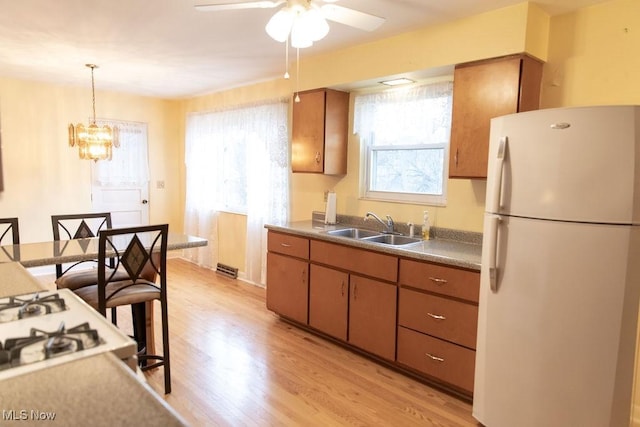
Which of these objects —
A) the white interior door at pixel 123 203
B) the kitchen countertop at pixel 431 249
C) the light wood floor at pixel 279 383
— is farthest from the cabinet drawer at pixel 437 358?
the white interior door at pixel 123 203

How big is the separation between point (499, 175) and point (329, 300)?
5.35 feet

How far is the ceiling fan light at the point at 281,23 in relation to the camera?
1.86 m

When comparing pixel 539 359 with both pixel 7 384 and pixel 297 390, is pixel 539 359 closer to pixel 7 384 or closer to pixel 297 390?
pixel 297 390

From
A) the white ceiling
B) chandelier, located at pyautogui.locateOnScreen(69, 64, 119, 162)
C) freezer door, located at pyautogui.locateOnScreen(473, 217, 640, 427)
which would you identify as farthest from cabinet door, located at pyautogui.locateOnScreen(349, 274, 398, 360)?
chandelier, located at pyautogui.locateOnScreen(69, 64, 119, 162)

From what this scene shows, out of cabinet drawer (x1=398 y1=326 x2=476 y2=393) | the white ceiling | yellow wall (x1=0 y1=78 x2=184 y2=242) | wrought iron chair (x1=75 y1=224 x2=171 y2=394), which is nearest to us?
wrought iron chair (x1=75 y1=224 x2=171 y2=394)

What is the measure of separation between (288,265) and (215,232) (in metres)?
2.24

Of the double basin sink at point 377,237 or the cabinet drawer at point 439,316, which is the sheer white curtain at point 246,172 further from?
the cabinet drawer at point 439,316

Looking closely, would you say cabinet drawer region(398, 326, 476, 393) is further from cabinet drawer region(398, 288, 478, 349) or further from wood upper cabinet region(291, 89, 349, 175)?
wood upper cabinet region(291, 89, 349, 175)

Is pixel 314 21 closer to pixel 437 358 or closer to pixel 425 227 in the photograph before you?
pixel 425 227

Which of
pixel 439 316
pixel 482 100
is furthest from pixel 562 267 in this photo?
pixel 482 100

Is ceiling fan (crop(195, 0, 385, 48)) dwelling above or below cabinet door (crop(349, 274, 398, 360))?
above

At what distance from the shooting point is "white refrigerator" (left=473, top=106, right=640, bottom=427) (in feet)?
5.70

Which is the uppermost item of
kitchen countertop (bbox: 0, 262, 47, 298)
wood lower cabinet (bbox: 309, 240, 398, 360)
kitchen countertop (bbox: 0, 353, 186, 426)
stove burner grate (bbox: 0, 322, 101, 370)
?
stove burner grate (bbox: 0, 322, 101, 370)

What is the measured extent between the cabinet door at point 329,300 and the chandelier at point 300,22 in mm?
1711
